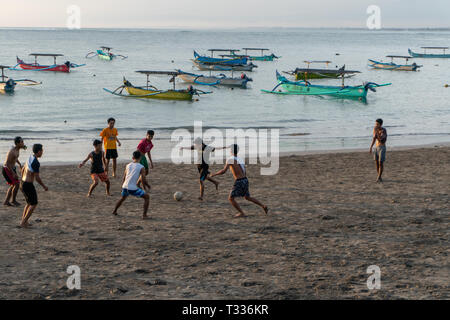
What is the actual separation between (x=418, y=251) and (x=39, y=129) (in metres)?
25.1

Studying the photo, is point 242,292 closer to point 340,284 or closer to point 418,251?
point 340,284

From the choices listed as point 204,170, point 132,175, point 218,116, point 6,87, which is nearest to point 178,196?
point 204,170

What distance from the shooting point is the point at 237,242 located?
32.7ft

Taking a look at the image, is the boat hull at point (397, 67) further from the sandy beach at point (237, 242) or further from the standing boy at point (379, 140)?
the standing boy at point (379, 140)

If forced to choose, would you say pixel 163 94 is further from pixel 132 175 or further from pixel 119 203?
pixel 132 175

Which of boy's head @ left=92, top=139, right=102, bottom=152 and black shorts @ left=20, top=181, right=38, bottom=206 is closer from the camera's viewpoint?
black shorts @ left=20, top=181, right=38, bottom=206

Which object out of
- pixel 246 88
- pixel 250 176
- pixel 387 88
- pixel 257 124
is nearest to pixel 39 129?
pixel 257 124

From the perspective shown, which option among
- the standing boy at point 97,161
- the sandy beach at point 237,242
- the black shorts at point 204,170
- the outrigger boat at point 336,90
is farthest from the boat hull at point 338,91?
the standing boy at point 97,161

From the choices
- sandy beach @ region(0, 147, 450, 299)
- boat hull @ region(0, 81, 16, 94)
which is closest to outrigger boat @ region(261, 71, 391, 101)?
boat hull @ region(0, 81, 16, 94)

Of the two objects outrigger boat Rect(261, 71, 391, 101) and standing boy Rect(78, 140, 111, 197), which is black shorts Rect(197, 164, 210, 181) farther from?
outrigger boat Rect(261, 71, 391, 101)

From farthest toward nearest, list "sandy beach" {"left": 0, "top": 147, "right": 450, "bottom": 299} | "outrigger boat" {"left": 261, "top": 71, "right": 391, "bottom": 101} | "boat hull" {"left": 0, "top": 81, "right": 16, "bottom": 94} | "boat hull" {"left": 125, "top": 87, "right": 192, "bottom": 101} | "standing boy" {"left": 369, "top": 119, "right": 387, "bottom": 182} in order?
"outrigger boat" {"left": 261, "top": 71, "right": 391, "bottom": 101}
"boat hull" {"left": 0, "top": 81, "right": 16, "bottom": 94}
"boat hull" {"left": 125, "top": 87, "right": 192, "bottom": 101}
"standing boy" {"left": 369, "top": 119, "right": 387, "bottom": 182}
"sandy beach" {"left": 0, "top": 147, "right": 450, "bottom": 299}

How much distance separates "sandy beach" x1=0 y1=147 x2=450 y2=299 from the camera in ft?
Result: 25.7

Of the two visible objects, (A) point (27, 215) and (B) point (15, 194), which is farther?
(B) point (15, 194)

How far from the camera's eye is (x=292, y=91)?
47.5 metres
